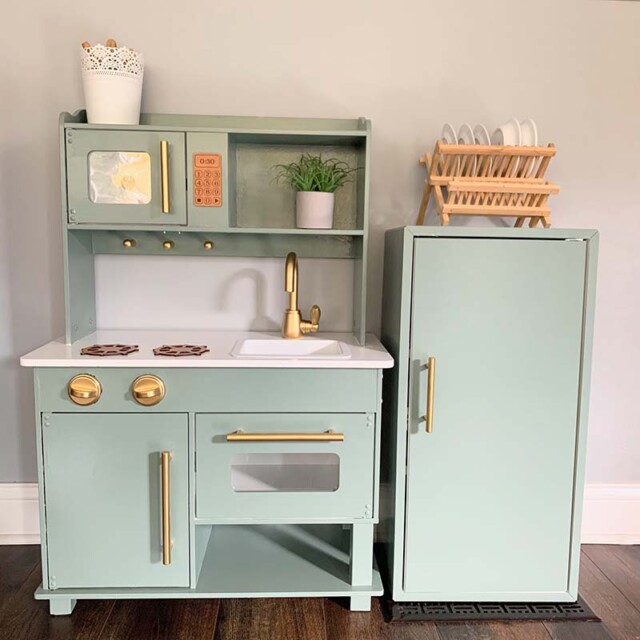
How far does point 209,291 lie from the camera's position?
7.11 feet

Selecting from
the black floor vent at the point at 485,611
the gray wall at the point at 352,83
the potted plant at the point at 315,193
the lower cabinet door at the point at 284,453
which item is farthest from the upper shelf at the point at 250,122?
the black floor vent at the point at 485,611

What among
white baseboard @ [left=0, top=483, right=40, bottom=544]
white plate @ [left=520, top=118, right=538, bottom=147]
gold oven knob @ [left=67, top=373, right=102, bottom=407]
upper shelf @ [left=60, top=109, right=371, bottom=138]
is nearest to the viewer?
gold oven knob @ [left=67, top=373, right=102, bottom=407]

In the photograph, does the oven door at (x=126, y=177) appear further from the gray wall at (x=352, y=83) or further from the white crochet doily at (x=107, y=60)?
the gray wall at (x=352, y=83)

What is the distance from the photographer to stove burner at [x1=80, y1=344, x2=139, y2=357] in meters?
1.72

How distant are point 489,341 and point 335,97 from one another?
1.03 metres

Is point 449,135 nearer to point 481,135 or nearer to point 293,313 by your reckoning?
point 481,135

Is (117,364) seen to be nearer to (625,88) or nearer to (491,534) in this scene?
(491,534)

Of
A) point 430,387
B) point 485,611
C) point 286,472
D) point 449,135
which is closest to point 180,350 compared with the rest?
point 286,472

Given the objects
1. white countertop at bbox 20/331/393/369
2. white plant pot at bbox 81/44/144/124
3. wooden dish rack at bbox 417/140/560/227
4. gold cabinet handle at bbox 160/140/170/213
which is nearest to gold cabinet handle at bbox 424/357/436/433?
white countertop at bbox 20/331/393/369

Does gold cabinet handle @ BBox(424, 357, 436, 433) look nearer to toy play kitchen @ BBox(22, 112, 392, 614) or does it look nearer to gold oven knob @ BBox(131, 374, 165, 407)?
toy play kitchen @ BBox(22, 112, 392, 614)

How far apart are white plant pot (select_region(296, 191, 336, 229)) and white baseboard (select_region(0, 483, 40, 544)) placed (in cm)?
141

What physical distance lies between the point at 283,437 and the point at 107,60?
1.28 meters

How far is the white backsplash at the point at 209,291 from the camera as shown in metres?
2.15

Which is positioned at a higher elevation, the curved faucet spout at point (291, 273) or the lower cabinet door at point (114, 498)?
the curved faucet spout at point (291, 273)
